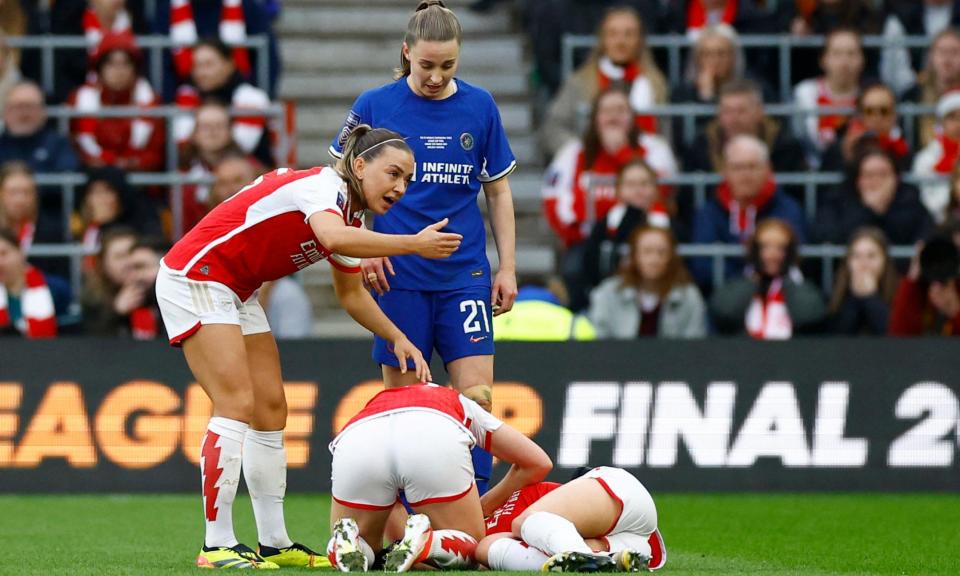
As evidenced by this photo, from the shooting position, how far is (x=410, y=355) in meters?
6.79

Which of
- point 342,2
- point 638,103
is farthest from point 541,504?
point 342,2

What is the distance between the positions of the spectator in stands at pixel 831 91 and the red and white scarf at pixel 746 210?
1.26 m

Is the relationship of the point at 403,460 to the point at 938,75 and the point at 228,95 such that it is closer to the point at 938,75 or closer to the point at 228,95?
the point at 228,95

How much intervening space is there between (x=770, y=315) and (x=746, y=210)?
1.01 meters

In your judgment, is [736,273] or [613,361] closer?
[613,361]

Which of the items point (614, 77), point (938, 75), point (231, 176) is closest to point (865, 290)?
point (938, 75)

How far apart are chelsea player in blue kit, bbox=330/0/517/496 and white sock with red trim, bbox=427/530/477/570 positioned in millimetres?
964

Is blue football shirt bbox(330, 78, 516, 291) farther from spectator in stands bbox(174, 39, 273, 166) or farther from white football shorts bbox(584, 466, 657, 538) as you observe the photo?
spectator in stands bbox(174, 39, 273, 166)

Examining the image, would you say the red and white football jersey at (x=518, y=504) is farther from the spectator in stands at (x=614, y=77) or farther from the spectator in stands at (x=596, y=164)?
the spectator in stands at (x=614, y=77)

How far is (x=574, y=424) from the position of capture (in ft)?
34.1

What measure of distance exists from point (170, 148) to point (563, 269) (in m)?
3.12

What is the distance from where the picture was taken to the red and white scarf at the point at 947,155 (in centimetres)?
1279

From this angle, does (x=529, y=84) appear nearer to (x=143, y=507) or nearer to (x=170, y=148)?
(x=170, y=148)

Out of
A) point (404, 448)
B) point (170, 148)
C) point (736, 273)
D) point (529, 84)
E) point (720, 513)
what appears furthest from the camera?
point (529, 84)
